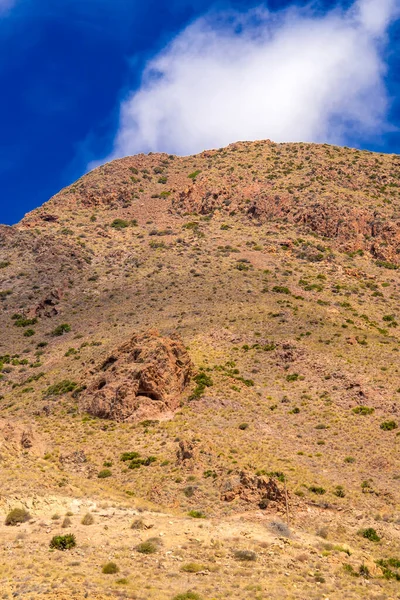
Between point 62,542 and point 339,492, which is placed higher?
point 339,492

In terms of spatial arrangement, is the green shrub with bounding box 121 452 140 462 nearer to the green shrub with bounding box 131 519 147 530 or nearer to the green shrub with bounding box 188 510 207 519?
the green shrub with bounding box 188 510 207 519

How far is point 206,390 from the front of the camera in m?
44.3

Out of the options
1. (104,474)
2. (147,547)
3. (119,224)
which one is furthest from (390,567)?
(119,224)

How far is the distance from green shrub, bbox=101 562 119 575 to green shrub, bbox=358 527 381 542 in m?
13.5

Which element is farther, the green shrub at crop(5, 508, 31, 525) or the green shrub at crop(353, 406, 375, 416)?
the green shrub at crop(353, 406, 375, 416)

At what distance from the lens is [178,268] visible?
72.9m

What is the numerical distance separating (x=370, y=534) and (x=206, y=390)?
19.2 metres

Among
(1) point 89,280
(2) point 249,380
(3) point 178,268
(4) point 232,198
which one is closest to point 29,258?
(1) point 89,280

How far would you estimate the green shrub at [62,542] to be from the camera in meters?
21.3

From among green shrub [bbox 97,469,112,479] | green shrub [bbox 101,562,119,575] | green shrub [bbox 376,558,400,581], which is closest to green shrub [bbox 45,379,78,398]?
green shrub [bbox 97,469,112,479]

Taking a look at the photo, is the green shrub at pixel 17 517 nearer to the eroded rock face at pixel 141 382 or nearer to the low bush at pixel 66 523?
the low bush at pixel 66 523

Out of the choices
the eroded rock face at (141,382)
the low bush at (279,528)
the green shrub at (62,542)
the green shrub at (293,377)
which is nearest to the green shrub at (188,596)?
the green shrub at (62,542)

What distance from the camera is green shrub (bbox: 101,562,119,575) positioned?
63.2 ft

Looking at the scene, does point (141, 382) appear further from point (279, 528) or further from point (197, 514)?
point (279, 528)
